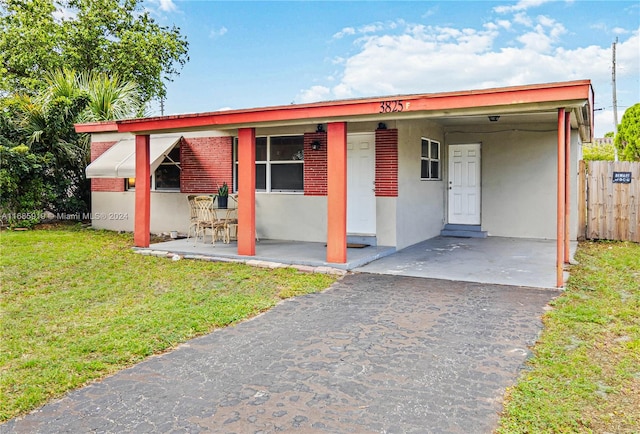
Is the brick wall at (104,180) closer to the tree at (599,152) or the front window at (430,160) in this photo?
the front window at (430,160)

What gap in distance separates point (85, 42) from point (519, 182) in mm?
21333

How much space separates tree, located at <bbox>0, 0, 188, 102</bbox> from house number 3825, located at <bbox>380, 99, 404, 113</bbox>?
19044 millimetres

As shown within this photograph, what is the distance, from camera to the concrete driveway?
Result: 129 inches

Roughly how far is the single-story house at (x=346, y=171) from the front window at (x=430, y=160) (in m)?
0.03

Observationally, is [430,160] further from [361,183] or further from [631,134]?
[631,134]

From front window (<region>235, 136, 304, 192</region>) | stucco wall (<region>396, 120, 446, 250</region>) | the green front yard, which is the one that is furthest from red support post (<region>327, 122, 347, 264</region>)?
front window (<region>235, 136, 304, 192</region>)

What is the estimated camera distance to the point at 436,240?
12039mm

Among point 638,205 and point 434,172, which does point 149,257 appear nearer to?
point 434,172

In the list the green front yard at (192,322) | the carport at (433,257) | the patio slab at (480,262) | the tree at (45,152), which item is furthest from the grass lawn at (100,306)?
the tree at (45,152)

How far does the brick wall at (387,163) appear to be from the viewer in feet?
33.2

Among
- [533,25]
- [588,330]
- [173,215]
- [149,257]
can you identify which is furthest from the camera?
[533,25]

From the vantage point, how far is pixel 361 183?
10.8m

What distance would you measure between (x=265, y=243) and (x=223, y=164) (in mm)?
2537

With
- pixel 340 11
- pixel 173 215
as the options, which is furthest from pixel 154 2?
pixel 173 215
